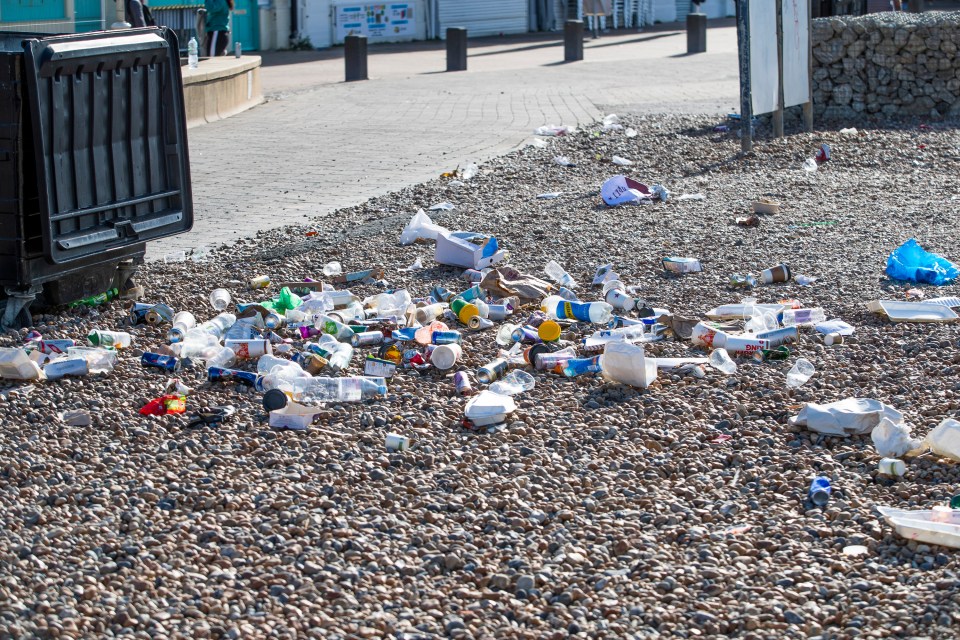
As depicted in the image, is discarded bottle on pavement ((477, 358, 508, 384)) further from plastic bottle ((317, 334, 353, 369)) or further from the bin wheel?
the bin wheel

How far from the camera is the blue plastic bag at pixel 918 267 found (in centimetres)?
621

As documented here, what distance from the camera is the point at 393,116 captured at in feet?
44.6

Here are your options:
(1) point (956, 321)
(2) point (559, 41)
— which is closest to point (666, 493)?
(1) point (956, 321)

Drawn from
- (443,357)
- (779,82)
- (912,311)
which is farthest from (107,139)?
(779,82)

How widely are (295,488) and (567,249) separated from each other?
12.2ft

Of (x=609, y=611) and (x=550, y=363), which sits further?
(x=550, y=363)

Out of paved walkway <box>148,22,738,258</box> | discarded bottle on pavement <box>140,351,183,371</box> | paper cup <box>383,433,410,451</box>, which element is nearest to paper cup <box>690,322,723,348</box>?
paper cup <box>383,433,410,451</box>

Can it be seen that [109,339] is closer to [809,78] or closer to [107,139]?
[107,139]

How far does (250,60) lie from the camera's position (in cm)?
1525

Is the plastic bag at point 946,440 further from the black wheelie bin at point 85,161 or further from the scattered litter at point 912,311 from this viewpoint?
the black wheelie bin at point 85,161

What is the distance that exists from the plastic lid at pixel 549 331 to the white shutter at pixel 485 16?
2337 cm

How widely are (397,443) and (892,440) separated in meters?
1.71

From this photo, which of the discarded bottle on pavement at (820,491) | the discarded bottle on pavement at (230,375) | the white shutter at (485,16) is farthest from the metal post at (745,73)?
the white shutter at (485,16)

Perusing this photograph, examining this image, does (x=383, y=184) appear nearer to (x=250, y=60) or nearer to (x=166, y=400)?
(x=166, y=400)
